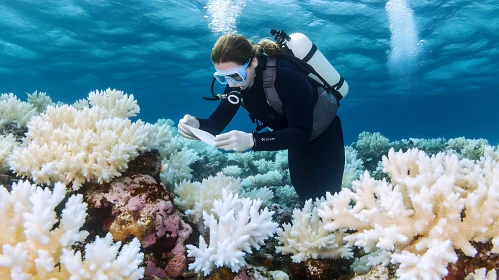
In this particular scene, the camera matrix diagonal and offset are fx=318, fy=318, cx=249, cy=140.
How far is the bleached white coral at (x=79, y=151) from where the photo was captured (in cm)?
270

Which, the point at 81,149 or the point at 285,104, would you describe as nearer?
the point at 81,149

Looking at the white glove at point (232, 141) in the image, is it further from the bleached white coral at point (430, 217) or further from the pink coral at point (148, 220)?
the bleached white coral at point (430, 217)

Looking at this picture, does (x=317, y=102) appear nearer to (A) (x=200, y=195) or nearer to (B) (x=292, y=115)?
(B) (x=292, y=115)

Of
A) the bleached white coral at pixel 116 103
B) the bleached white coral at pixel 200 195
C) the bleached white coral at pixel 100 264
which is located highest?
the bleached white coral at pixel 116 103

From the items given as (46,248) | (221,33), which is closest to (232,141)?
(46,248)

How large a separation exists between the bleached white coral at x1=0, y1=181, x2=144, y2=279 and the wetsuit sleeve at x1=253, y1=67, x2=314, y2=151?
1629 mm

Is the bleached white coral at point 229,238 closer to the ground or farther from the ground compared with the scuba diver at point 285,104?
closer to the ground

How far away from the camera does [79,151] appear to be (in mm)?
2863

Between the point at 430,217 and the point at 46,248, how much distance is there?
2368mm

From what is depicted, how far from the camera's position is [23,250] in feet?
5.90

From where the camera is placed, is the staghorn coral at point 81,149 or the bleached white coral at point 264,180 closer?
the staghorn coral at point 81,149

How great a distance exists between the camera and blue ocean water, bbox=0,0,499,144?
19.0 m

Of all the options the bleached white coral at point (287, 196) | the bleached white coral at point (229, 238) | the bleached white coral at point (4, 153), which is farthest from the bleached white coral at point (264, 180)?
the bleached white coral at point (4, 153)

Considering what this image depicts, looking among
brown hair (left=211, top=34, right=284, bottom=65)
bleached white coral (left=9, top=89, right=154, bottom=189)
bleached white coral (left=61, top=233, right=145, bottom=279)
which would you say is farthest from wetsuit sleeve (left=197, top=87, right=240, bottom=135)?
bleached white coral (left=61, top=233, right=145, bottom=279)
